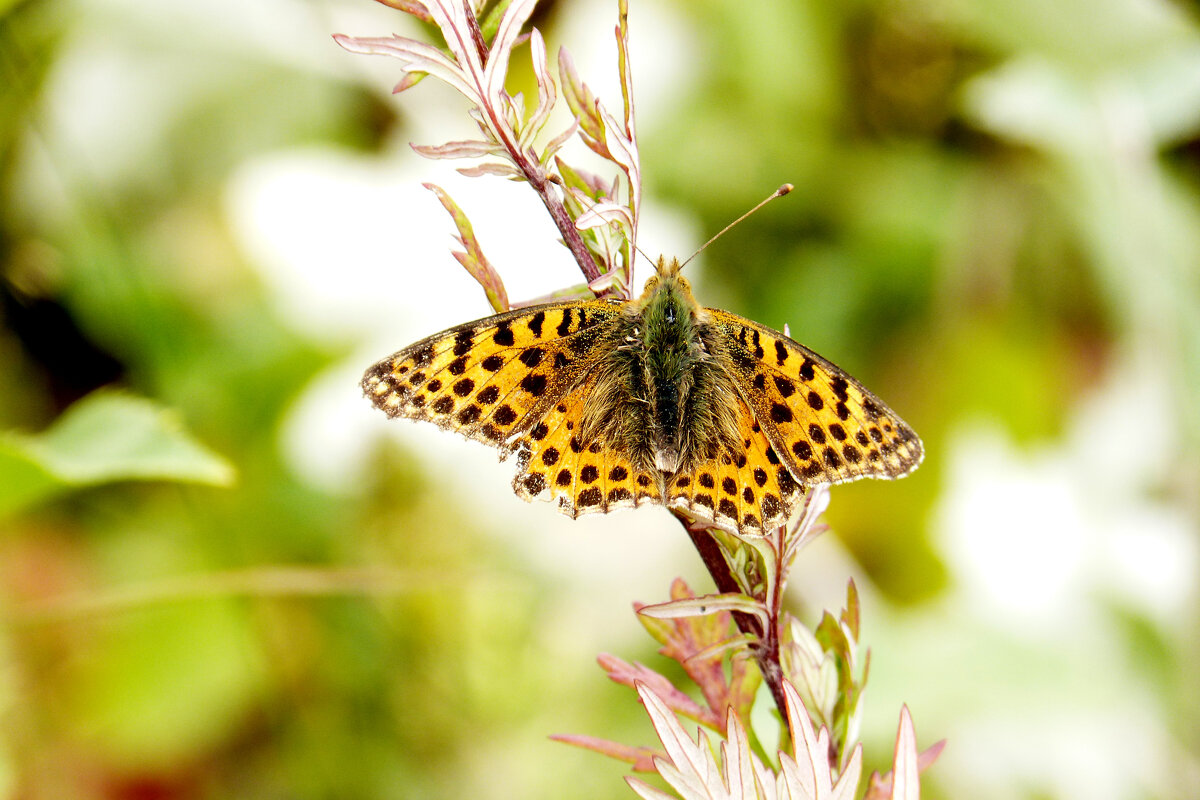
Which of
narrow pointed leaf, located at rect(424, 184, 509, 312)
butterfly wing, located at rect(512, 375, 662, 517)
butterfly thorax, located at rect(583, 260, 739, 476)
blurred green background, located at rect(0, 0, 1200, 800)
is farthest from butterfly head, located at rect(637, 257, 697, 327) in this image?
blurred green background, located at rect(0, 0, 1200, 800)

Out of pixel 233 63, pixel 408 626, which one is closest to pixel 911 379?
pixel 408 626

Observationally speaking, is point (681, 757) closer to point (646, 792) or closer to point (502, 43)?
point (646, 792)

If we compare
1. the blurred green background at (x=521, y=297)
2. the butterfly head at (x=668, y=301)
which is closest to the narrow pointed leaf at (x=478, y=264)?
the butterfly head at (x=668, y=301)

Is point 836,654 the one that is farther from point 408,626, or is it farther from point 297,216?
point 297,216

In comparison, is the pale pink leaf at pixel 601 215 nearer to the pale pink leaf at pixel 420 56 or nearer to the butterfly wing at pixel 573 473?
the pale pink leaf at pixel 420 56

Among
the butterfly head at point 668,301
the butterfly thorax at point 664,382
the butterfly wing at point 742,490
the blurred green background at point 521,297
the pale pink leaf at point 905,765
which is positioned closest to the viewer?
the pale pink leaf at point 905,765

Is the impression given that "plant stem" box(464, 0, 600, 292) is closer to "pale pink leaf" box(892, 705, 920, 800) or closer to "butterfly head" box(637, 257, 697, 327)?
"pale pink leaf" box(892, 705, 920, 800)
